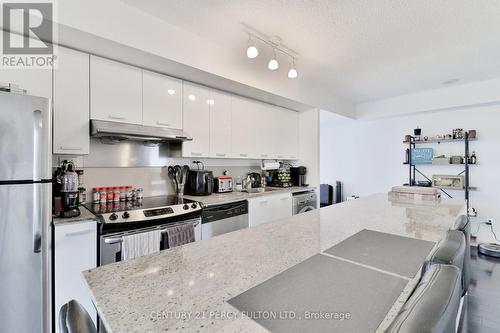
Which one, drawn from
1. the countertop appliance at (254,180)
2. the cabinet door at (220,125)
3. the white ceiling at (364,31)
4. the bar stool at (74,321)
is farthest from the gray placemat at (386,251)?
the countertop appliance at (254,180)

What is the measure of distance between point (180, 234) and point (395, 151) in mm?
4425

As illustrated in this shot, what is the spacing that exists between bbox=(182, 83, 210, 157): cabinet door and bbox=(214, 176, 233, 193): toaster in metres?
0.45

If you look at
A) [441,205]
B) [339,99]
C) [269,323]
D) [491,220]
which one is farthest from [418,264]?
[491,220]

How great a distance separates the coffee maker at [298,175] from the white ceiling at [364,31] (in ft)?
4.74

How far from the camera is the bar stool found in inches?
22.9

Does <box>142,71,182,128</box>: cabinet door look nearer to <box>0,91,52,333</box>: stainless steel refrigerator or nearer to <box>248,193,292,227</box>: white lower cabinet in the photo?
<box>0,91,52,333</box>: stainless steel refrigerator

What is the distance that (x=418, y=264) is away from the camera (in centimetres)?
97

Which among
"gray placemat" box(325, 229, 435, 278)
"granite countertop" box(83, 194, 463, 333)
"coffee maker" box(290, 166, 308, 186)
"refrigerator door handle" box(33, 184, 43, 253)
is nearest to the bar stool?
"granite countertop" box(83, 194, 463, 333)

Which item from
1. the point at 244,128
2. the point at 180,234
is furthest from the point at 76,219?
the point at 244,128

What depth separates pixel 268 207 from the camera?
9.96 feet

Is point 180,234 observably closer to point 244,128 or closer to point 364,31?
point 244,128

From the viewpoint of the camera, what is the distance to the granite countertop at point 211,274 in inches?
23.4

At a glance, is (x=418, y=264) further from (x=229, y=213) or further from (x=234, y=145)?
(x=234, y=145)

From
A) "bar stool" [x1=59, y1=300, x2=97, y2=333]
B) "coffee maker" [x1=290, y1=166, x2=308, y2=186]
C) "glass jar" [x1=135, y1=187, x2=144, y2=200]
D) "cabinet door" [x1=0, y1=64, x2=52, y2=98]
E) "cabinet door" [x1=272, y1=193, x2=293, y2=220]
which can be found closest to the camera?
"bar stool" [x1=59, y1=300, x2=97, y2=333]
